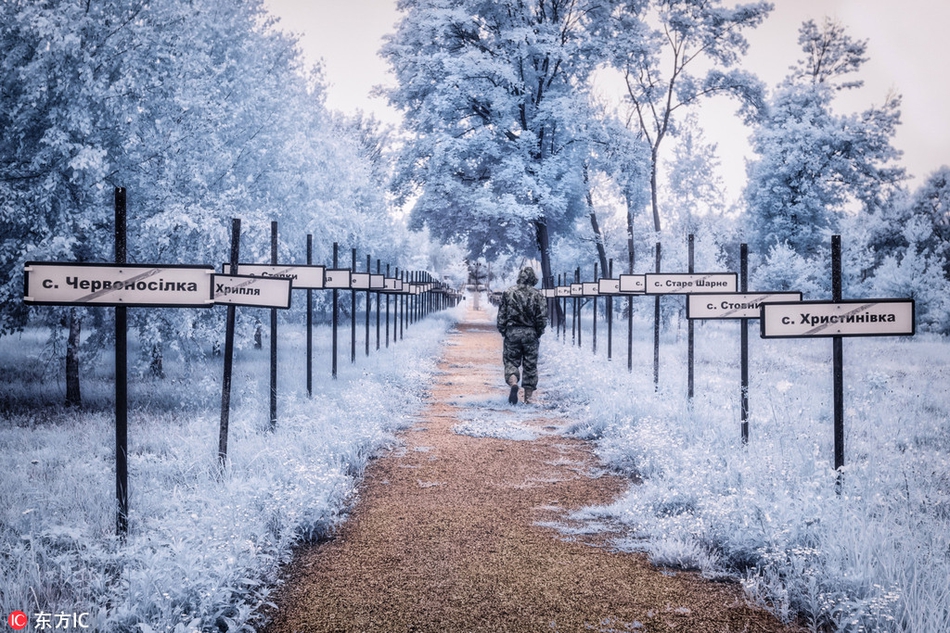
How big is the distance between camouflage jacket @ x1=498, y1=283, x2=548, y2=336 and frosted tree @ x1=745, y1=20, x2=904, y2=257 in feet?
77.4

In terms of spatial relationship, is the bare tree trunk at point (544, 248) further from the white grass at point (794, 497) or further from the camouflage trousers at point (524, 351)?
the white grass at point (794, 497)

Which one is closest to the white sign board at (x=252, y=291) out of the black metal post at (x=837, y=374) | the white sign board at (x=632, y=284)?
the black metal post at (x=837, y=374)

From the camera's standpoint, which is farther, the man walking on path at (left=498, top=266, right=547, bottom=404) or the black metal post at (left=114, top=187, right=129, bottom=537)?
the man walking on path at (left=498, top=266, right=547, bottom=404)

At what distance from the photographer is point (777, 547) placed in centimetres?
383

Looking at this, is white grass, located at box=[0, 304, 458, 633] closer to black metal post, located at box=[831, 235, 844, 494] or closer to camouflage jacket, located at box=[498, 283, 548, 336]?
camouflage jacket, located at box=[498, 283, 548, 336]

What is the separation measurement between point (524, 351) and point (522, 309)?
0.75m

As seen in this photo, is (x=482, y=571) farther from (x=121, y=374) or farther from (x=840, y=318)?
(x=840, y=318)

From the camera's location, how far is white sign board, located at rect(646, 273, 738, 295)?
7.90 metres

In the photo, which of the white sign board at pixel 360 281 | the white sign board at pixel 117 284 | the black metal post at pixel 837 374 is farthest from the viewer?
the white sign board at pixel 360 281

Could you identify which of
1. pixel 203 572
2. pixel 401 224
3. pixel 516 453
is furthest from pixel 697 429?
pixel 401 224

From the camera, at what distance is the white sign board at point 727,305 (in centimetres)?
639

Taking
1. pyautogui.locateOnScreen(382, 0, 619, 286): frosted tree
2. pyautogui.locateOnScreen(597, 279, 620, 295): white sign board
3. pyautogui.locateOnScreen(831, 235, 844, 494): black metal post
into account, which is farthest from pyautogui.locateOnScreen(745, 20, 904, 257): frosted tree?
pyautogui.locateOnScreen(831, 235, 844, 494): black metal post

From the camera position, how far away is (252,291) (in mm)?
5641

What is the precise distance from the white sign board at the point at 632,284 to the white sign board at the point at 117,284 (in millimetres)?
7513
